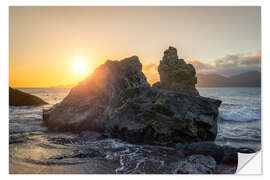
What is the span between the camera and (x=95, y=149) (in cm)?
581

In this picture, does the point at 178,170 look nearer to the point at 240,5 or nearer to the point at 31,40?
the point at 240,5

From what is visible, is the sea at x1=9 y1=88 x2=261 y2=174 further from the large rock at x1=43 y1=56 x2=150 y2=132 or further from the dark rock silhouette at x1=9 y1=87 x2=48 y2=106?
the large rock at x1=43 y1=56 x2=150 y2=132

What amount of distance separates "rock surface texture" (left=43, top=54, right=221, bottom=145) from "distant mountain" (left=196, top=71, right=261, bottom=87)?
71 centimetres

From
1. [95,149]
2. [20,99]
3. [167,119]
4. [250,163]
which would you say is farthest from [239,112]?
[20,99]

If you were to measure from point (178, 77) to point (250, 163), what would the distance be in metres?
5.29

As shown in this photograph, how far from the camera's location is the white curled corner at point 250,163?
205 inches

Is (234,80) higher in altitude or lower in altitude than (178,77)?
lower

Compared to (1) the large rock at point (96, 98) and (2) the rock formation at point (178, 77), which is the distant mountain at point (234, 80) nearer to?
(2) the rock formation at point (178, 77)

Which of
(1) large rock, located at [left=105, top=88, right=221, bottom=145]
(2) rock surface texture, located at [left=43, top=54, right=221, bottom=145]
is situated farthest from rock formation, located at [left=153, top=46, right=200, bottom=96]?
(1) large rock, located at [left=105, top=88, right=221, bottom=145]

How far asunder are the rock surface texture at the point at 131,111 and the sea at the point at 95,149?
425mm

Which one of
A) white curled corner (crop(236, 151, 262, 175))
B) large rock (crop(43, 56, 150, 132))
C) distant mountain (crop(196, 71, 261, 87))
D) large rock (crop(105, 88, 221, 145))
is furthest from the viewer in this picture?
large rock (crop(43, 56, 150, 132))

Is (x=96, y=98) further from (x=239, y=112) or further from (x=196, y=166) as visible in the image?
(x=239, y=112)

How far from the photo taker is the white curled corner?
→ 520 cm
